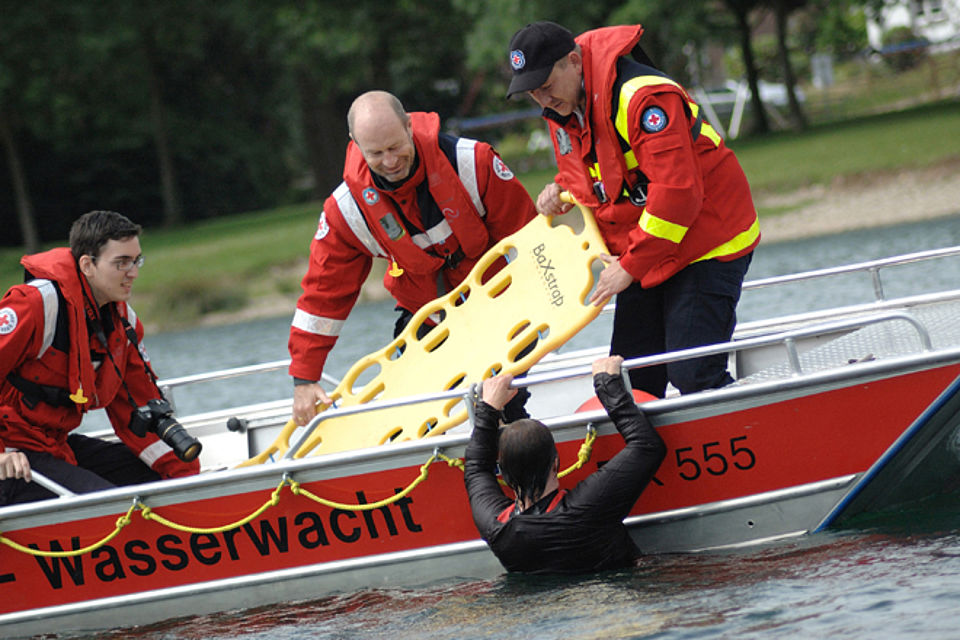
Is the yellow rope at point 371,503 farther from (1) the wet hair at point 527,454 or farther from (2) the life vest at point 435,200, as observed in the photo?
(2) the life vest at point 435,200

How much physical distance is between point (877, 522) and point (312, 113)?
1365 inches

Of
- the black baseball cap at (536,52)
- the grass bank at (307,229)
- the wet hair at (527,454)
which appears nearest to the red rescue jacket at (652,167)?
the black baseball cap at (536,52)

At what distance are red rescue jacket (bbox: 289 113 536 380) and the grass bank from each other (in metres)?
17.5

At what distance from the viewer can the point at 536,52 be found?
4.88m

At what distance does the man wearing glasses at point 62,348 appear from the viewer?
17.9 feet

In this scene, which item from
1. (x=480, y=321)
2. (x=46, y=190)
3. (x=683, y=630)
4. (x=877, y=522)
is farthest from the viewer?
(x=46, y=190)

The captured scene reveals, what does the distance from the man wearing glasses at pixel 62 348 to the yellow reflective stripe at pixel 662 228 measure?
234cm

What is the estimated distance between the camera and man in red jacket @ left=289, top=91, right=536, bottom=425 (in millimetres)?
5562

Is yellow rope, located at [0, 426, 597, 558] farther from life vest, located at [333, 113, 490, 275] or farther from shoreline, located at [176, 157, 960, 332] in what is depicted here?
shoreline, located at [176, 157, 960, 332]

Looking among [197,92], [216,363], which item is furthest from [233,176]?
[216,363]

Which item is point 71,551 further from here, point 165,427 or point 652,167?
point 652,167

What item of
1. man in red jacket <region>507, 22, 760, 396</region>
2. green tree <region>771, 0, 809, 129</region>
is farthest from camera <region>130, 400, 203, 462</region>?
green tree <region>771, 0, 809, 129</region>

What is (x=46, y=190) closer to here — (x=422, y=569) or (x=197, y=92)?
(x=197, y=92)

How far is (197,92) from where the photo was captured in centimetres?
4050
